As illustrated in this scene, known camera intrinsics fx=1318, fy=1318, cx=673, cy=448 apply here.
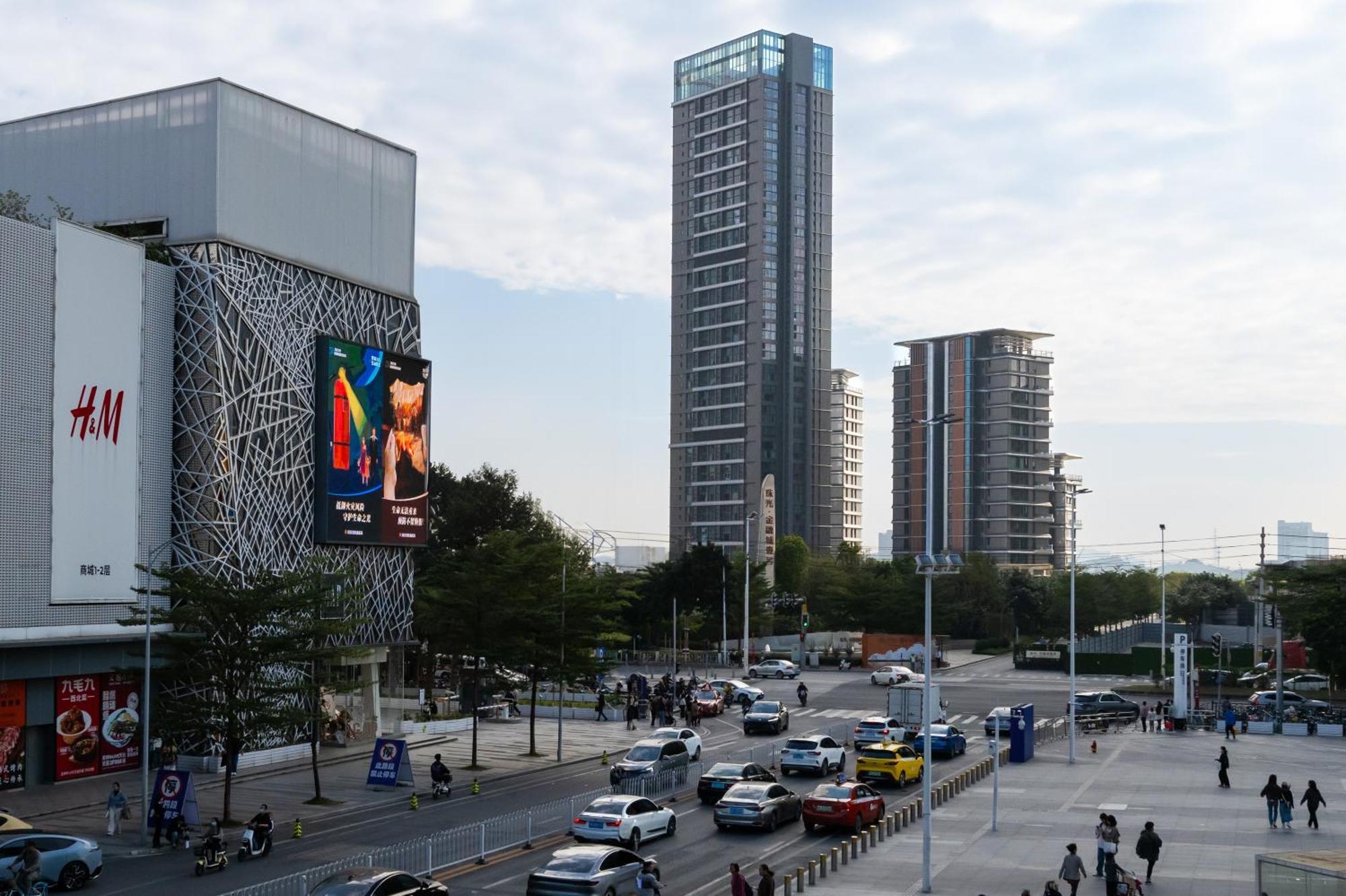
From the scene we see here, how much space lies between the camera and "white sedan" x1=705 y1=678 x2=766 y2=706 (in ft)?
235

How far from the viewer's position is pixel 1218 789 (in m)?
43.2

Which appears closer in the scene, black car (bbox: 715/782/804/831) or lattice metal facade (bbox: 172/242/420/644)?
black car (bbox: 715/782/804/831)

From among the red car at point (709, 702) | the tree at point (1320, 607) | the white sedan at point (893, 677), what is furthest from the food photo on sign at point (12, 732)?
the tree at point (1320, 607)

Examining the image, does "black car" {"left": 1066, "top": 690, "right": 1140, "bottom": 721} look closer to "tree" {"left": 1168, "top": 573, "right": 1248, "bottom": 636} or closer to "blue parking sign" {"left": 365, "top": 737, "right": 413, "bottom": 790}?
"blue parking sign" {"left": 365, "top": 737, "right": 413, "bottom": 790}

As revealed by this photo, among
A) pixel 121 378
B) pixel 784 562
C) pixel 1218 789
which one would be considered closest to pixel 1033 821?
pixel 1218 789

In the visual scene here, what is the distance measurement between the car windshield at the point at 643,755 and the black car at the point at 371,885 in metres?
18.5

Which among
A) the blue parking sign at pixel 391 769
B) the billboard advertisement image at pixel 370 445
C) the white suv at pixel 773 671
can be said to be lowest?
the white suv at pixel 773 671

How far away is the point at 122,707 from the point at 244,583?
597cm

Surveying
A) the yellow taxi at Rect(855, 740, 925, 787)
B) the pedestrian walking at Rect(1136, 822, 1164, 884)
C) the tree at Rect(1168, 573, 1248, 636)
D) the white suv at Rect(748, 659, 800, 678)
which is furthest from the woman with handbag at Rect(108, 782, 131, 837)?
the tree at Rect(1168, 573, 1248, 636)

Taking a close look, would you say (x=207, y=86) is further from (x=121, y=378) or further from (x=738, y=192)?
(x=738, y=192)

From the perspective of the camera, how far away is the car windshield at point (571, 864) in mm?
24938

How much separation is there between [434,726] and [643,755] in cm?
1769

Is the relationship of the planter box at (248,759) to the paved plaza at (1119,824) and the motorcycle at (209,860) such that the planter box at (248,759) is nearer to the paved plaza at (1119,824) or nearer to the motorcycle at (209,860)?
the motorcycle at (209,860)

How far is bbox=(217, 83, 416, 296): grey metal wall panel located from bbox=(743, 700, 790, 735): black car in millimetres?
24150
